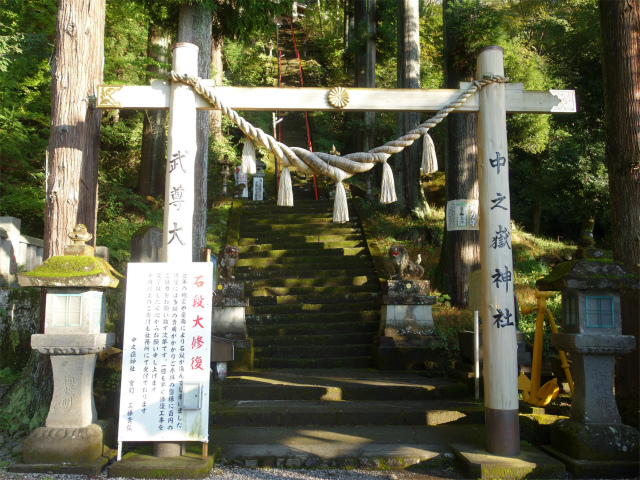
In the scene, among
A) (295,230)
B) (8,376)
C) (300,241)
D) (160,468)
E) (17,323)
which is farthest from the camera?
(295,230)

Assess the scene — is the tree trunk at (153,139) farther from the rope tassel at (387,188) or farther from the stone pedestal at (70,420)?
the rope tassel at (387,188)

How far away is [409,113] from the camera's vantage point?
14695 mm

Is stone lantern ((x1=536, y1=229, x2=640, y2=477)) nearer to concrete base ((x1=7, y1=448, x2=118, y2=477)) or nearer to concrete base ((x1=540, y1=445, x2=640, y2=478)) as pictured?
concrete base ((x1=540, y1=445, x2=640, y2=478))

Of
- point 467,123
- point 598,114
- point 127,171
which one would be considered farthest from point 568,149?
point 127,171

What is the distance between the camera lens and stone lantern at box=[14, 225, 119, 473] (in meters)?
4.21

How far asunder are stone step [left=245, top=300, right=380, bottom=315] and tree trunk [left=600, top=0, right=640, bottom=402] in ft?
14.9

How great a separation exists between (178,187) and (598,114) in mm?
12699

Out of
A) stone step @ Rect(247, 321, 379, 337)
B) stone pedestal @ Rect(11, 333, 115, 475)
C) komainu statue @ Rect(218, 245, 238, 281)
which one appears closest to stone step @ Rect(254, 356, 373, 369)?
stone step @ Rect(247, 321, 379, 337)

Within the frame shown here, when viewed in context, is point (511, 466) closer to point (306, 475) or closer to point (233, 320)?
point (306, 475)

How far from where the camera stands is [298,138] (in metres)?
22.5

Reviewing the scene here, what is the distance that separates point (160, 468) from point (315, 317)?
5.29 metres

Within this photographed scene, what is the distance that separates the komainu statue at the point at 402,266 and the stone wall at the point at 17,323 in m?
5.46

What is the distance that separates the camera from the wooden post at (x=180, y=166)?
451 cm

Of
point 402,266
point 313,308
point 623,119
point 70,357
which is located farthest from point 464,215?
point 70,357
